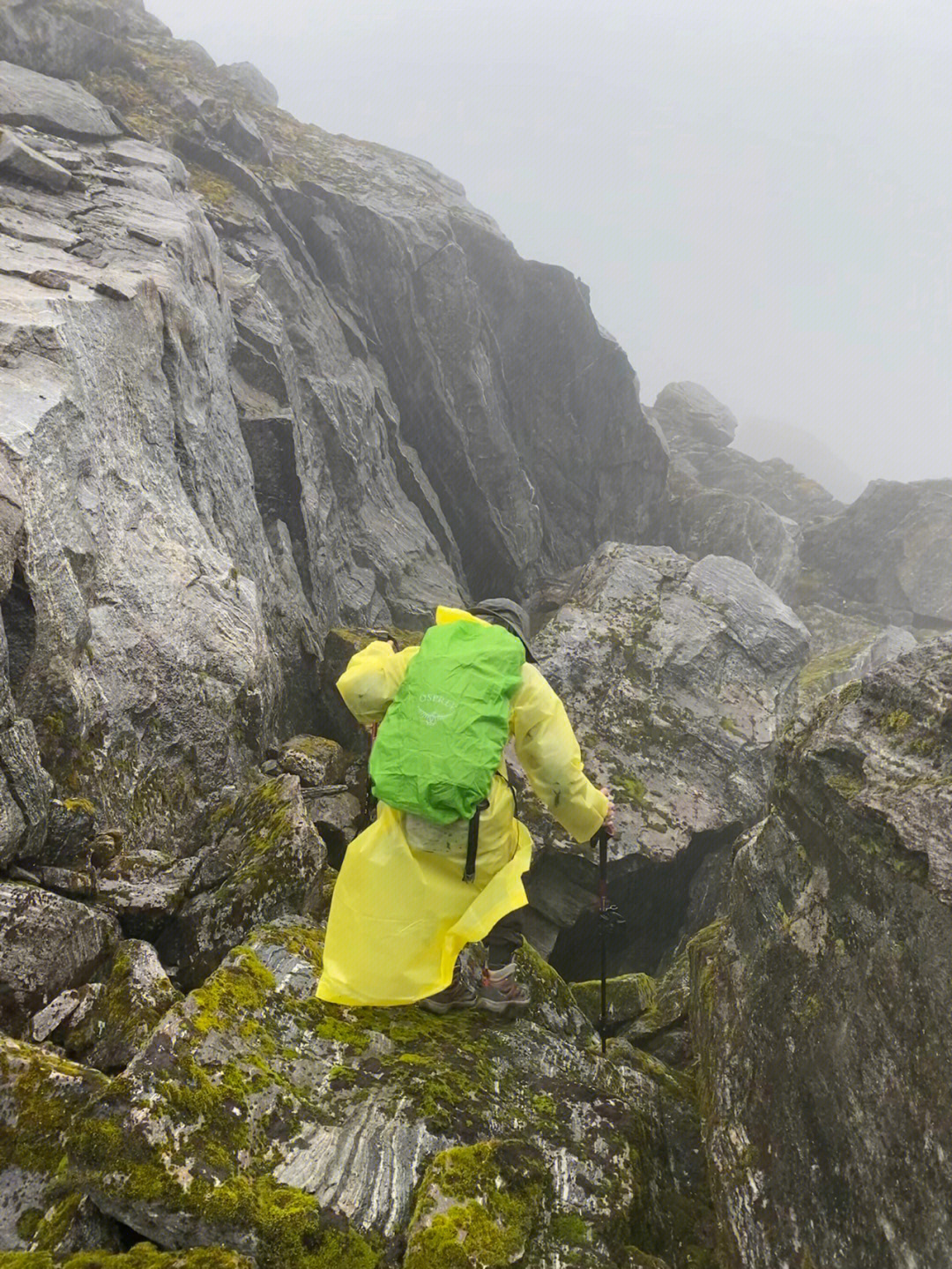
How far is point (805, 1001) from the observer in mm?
6785

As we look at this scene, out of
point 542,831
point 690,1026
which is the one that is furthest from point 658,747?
point 690,1026

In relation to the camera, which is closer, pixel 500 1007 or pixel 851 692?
pixel 851 692

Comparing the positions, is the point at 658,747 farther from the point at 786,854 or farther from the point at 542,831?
the point at 786,854

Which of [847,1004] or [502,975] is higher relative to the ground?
[847,1004]

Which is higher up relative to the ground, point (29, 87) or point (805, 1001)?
point (29, 87)

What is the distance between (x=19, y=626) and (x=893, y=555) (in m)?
57.6

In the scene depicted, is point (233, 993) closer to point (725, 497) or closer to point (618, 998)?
point (618, 998)

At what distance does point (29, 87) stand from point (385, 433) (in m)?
19.5

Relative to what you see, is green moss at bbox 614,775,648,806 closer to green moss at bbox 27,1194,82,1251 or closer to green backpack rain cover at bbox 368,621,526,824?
green backpack rain cover at bbox 368,621,526,824

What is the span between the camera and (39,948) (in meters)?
7.02

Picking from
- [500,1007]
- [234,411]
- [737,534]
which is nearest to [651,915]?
[500,1007]

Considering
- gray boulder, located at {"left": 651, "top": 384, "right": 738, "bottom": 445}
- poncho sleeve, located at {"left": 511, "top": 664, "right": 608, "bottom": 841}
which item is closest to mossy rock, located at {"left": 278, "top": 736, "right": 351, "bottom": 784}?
poncho sleeve, located at {"left": 511, "top": 664, "right": 608, "bottom": 841}

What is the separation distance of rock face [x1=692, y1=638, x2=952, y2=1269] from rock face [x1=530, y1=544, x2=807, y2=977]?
9074mm

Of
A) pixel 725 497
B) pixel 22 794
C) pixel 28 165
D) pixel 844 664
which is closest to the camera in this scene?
pixel 22 794
